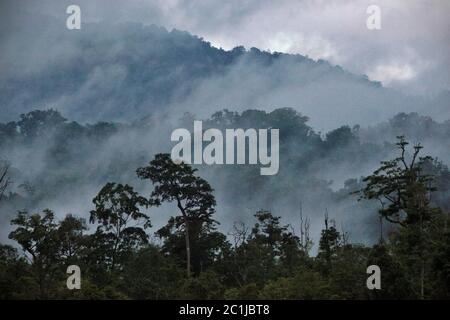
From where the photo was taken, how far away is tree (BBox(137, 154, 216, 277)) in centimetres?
2405

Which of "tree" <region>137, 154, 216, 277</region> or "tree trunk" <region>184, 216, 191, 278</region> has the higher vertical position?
"tree" <region>137, 154, 216, 277</region>

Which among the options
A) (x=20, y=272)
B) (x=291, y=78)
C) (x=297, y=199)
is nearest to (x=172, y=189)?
(x=20, y=272)

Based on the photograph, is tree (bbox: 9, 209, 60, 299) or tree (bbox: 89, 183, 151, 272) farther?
tree (bbox: 89, 183, 151, 272)

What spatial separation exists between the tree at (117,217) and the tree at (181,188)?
1.51 meters

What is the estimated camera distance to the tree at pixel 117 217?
2169 centimetres

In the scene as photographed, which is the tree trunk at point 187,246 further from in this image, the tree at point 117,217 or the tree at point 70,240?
the tree at point 70,240

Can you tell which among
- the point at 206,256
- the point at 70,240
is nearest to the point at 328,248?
the point at 206,256

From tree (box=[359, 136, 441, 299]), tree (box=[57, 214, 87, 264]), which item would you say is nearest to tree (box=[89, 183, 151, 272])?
tree (box=[57, 214, 87, 264])

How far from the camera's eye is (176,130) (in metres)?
47.8

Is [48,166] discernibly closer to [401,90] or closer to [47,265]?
[47,265]

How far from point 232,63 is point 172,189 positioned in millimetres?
44287

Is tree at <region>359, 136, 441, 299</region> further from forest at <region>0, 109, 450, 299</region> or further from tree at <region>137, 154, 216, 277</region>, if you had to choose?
tree at <region>137, 154, 216, 277</region>

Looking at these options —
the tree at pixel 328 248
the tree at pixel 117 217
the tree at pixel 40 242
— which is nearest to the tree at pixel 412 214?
the tree at pixel 328 248

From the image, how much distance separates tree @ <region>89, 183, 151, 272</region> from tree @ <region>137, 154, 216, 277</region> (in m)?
1.51
